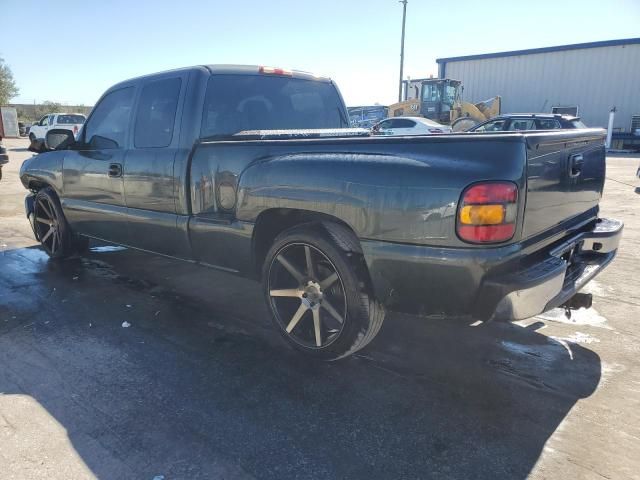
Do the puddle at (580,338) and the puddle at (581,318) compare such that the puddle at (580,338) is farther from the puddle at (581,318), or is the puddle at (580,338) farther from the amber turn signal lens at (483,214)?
the amber turn signal lens at (483,214)

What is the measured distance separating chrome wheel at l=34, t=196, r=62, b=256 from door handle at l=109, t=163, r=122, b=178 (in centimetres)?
150

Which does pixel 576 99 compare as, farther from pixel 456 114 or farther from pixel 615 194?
pixel 615 194

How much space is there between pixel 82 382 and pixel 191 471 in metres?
1.16

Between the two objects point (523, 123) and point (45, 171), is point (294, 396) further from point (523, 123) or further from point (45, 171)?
point (523, 123)

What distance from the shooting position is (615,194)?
1068 cm

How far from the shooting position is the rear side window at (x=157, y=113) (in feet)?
12.7

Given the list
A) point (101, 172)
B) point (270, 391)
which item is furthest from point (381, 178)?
point (101, 172)

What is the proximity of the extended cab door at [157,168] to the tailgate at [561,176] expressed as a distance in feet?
7.96

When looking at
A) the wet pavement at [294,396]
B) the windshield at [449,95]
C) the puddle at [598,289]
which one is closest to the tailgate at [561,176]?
the wet pavement at [294,396]

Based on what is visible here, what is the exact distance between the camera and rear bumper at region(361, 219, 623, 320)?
2342mm

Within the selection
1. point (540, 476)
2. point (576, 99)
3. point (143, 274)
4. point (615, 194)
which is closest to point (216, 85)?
point (143, 274)

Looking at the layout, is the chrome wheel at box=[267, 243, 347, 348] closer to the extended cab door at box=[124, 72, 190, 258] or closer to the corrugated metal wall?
the extended cab door at box=[124, 72, 190, 258]

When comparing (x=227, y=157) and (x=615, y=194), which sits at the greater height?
(x=227, y=157)

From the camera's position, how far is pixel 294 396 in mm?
2764
